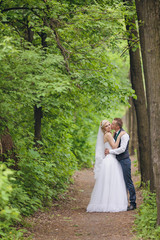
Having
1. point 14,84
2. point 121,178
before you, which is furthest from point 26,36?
point 121,178

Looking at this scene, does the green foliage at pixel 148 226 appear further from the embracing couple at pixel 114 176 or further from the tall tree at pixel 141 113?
the tall tree at pixel 141 113

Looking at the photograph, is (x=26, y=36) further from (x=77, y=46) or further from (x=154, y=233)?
(x=154, y=233)

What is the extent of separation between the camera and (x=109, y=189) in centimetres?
907

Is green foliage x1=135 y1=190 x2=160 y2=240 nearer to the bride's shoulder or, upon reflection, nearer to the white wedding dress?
the white wedding dress

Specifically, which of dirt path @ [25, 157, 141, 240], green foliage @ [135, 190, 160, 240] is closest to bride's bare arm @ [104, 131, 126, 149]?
dirt path @ [25, 157, 141, 240]

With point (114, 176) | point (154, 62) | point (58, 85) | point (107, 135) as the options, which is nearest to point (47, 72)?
point (58, 85)

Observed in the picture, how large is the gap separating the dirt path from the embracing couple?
1.17 feet

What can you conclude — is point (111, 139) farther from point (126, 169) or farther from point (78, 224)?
point (78, 224)

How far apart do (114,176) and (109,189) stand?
376mm

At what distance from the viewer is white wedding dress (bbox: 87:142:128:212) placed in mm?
8914

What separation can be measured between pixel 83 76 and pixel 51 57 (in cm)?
170

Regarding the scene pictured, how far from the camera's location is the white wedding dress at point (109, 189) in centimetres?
891

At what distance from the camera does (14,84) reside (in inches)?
270

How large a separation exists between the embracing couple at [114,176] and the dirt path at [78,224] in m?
0.36
